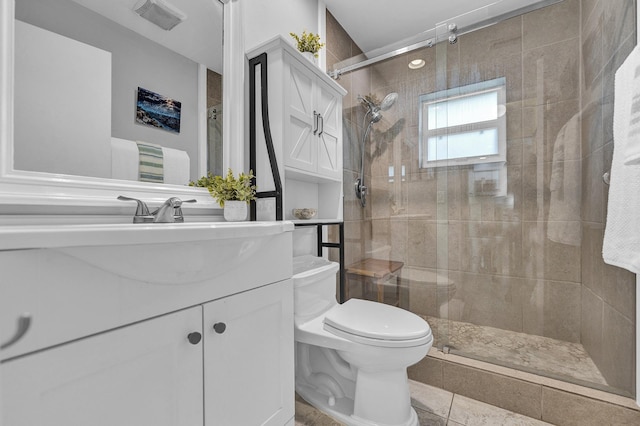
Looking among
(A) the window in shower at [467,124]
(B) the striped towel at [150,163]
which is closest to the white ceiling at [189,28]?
(B) the striped towel at [150,163]

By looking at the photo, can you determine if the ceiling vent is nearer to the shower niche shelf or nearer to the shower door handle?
the shower niche shelf

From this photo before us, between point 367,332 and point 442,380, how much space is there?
0.78 metres

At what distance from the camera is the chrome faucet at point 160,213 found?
0.97 meters

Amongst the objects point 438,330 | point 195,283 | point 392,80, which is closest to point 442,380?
point 438,330

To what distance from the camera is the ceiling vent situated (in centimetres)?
109

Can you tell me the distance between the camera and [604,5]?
1.52 m

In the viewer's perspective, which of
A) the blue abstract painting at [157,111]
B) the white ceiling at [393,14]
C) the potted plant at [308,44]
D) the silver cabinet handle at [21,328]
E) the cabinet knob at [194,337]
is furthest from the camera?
the white ceiling at [393,14]

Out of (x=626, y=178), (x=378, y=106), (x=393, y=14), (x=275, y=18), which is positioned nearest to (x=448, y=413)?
(x=626, y=178)

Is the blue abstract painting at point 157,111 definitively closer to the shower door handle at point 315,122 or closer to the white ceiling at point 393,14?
the shower door handle at point 315,122

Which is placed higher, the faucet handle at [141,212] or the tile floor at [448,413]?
the faucet handle at [141,212]

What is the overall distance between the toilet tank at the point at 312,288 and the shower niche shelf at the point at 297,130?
10.8 inches

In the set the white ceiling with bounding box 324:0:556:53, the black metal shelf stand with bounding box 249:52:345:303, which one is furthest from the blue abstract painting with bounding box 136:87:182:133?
the white ceiling with bounding box 324:0:556:53

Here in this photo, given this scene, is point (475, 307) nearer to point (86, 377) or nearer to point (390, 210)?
point (390, 210)

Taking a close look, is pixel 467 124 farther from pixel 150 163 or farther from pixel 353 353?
pixel 150 163
